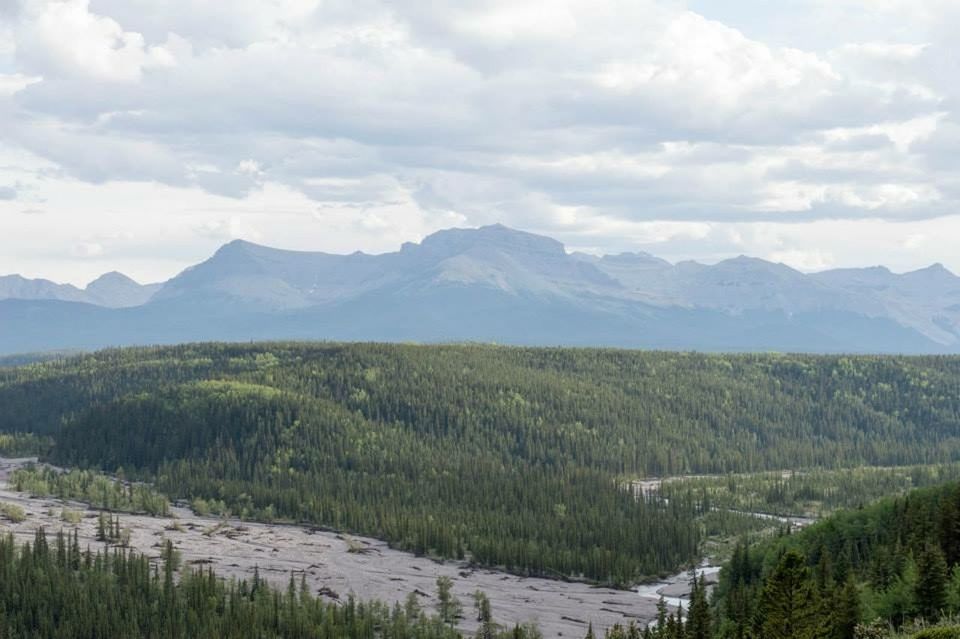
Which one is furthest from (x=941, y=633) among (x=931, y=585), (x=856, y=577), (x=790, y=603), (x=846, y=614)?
(x=856, y=577)

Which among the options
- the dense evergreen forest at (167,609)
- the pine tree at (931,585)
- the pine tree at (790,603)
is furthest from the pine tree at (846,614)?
the dense evergreen forest at (167,609)

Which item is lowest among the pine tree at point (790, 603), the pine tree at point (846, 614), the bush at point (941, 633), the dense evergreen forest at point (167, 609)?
the dense evergreen forest at point (167, 609)

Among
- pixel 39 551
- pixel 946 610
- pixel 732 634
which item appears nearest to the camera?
pixel 946 610

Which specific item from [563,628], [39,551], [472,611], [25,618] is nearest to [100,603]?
[25,618]

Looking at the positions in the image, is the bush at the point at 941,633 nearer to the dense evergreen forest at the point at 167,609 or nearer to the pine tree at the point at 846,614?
the pine tree at the point at 846,614

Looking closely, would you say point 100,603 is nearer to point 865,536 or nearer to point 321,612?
point 321,612

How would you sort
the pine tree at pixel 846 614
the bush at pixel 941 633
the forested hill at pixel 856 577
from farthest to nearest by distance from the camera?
the pine tree at pixel 846 614
the forested hill at pixel 856 577
the bush at pixel 941 633
